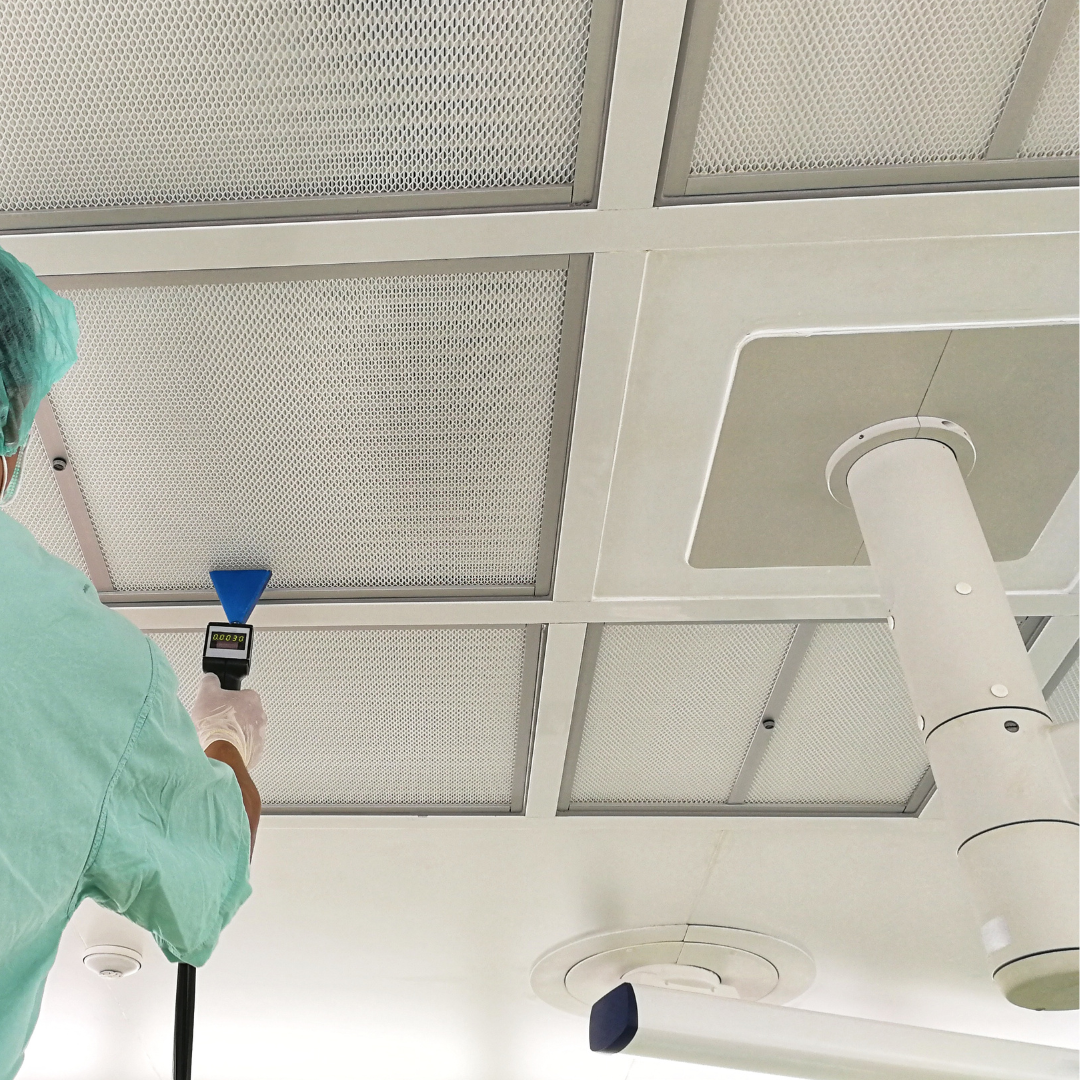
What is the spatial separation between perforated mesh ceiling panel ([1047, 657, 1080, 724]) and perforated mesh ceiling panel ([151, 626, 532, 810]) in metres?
1.35

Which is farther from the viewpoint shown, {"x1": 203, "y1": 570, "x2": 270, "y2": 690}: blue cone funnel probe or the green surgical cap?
{"x1": 203, "y1": 570, "x2": 270, "y2": 690}: blue cone funnel probe

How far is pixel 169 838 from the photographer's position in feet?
3.75

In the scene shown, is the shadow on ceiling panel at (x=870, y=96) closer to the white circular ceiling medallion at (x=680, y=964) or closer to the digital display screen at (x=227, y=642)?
the digital display screen at (x=227, y=642)

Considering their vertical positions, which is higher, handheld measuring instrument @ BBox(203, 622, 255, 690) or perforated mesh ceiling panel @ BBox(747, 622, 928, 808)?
perforated mesh ceiling panel @ BBox(747, 622, 928, 808)

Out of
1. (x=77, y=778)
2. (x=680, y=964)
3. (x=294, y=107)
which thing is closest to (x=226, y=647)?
(x=77, y=778)

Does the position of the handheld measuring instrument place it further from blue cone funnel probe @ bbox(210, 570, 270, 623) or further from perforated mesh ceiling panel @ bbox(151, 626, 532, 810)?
perforated mesh ceiling panel @ bbox(151, 626, 532, 810)

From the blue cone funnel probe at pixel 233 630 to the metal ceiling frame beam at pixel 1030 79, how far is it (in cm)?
164

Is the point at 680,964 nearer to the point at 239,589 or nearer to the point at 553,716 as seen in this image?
the point at 553,716

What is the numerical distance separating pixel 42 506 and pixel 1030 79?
2.00 m

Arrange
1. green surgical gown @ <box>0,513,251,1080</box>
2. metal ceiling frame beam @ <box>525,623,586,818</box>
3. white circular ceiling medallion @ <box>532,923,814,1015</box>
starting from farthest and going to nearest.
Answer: white circular ceiling medallion @ <box>532,923,814,1015</box> → metal ceiling frame beam @ <box>525,623,586,818</box> → green surgical gown @ <box>0,513,251,1080</box>

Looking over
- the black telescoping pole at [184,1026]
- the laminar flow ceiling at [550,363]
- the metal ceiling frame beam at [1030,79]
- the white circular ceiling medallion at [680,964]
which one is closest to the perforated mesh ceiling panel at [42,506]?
the laminar flow ceiling at [550,363]

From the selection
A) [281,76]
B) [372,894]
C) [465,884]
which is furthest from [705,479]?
[372,894]

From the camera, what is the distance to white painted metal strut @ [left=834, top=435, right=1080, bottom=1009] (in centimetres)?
136

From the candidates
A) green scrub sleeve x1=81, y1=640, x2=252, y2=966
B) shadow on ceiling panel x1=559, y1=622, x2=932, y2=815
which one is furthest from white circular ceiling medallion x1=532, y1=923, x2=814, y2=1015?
green scrub sleeve x1=81, y1=640, x2=252, y2=966
